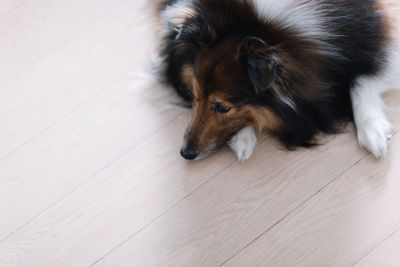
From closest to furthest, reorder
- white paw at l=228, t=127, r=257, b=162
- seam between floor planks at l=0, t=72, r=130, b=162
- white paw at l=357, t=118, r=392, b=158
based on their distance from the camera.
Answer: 1. white paw at l=357, t=118, r=392, b=158
2. white paw at l=228, t=127, r=257, b=162
3. seam between floor planks at l=0, t=72, r=130, b=162

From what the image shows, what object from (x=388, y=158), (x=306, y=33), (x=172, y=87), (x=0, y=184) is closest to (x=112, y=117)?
(x=172, y=87)

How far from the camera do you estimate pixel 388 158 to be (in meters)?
2.11

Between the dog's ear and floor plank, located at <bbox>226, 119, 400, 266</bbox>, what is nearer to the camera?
the dog's ear

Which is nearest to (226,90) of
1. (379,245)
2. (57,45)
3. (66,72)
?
(379,245)

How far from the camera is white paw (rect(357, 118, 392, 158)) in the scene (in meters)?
2.08

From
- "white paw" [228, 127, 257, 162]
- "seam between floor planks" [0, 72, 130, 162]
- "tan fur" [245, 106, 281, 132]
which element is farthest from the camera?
"seam between floor planks" [0, 72, 130, 162]

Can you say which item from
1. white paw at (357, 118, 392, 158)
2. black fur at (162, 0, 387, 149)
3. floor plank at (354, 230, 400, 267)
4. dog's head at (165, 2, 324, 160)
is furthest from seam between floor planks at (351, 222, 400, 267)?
dog's head at (165, 2, 324, 160)

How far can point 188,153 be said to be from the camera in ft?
7.11

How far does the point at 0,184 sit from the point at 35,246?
396mm

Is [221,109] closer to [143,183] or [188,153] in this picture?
[188,153]

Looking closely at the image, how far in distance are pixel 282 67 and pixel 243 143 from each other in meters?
0.49

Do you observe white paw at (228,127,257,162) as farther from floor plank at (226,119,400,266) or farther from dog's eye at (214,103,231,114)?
floor plank at (226,119,400,266)

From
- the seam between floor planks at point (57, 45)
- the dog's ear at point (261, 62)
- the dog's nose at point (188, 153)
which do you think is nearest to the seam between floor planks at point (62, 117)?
the seam between floor planks at point (57, 45)

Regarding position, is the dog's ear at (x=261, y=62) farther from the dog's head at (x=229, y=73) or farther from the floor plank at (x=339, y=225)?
the floor plank at (x=339, y=225)
